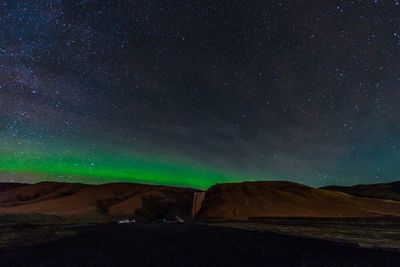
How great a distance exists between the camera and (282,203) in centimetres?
4069

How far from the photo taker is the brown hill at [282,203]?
34.7 meters

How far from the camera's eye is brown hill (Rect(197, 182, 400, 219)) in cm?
3472

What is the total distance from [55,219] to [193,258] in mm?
24832

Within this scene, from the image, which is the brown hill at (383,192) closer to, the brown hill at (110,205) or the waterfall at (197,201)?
the waterfall at (197,201)

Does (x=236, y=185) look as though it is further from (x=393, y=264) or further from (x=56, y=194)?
(x=393, y=264)

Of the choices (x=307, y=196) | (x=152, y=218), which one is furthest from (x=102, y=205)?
(x=307, y=196)

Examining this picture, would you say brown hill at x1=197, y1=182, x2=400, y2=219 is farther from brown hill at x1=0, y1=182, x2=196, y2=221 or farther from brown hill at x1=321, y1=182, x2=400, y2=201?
brown hill at x1=321, y1=182, x2=400, y2=201

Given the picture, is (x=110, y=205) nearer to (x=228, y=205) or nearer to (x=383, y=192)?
(x=228, y=205)

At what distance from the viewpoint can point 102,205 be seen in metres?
47.5

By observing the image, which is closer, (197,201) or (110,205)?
(110,205)

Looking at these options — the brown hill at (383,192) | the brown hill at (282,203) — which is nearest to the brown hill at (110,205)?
the brown hill at (282,203)

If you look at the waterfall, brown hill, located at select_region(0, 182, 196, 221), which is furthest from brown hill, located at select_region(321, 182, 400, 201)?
brown hill, located at select_region(0, 182, 196, 221)

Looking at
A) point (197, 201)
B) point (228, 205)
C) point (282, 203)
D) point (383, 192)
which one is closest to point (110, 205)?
point (197, 201)

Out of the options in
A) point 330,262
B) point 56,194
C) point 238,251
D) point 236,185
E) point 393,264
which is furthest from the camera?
point 56,194
